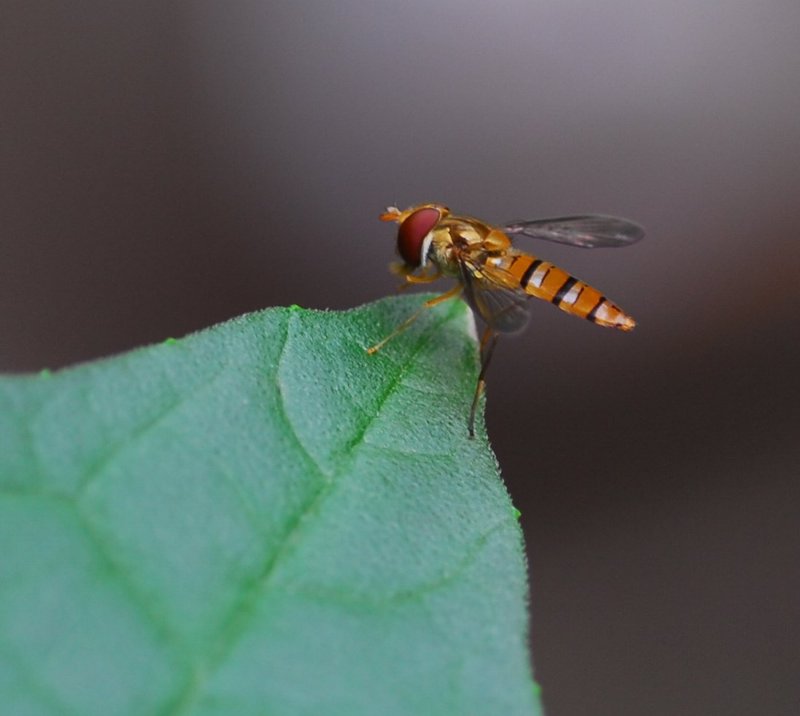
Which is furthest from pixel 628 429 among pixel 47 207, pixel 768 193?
pixel 47 207

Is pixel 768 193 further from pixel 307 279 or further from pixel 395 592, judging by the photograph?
pixel 395 592

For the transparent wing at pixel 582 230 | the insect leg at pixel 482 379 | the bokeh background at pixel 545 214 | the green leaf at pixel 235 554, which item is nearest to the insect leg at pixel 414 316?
the insect leg at pixel 482 379

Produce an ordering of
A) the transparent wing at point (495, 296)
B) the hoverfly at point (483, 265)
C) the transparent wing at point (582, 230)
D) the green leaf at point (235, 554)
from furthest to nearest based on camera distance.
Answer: the transparent wing at point (582, 230), the hoverfly at point (483, 265), the transparent wing at point (495, 296), the green leaf at point (235, 554)

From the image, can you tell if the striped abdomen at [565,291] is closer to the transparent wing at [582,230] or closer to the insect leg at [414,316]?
the transparent wing at [582,230]

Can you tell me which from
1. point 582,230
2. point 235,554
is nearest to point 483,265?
point 582,230

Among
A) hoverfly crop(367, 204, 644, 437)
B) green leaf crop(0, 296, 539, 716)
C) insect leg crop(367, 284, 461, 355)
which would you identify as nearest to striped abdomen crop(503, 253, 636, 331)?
hoverfly crop(367, 204, 644, 437)

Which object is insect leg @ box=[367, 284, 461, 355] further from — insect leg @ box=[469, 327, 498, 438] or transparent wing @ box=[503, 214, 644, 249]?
transparent wing @ box=[503, 214, 644, 249]
